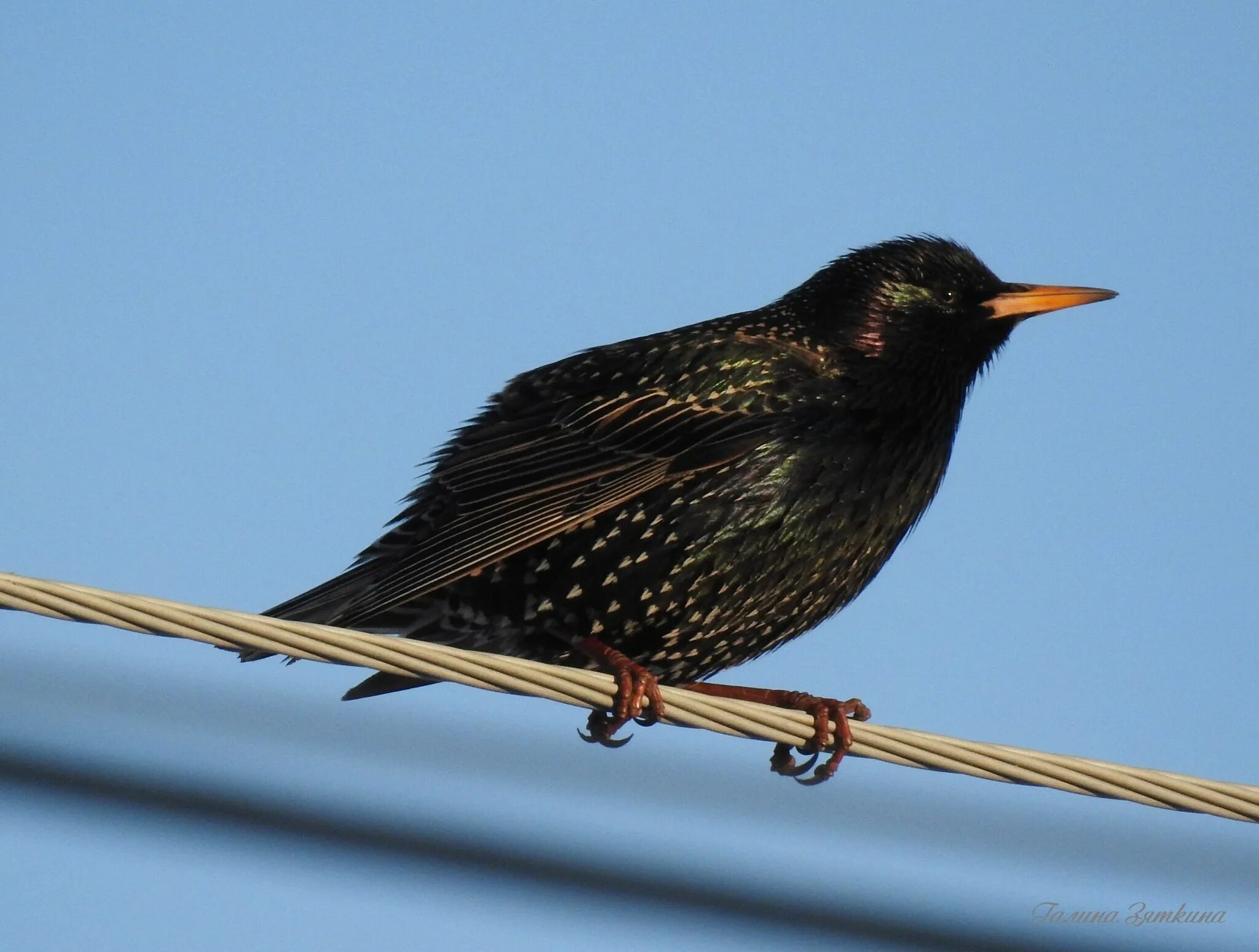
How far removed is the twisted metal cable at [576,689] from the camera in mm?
2861

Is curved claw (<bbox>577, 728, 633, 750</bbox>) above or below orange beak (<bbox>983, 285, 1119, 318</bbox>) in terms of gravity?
below

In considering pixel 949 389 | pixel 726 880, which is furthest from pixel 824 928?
pixel 949 389

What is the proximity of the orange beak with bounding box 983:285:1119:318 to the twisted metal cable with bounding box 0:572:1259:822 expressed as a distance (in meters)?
1.97

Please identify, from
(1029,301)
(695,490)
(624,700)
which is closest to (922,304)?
(1029,301)

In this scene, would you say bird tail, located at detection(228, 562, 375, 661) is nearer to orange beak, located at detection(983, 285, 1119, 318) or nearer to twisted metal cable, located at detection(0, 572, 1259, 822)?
twisted metal cable, located at detection(0, 572, 1259, 822)

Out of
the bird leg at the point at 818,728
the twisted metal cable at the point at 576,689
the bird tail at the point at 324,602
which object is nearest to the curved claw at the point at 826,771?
the bird leg at the point at 818,728

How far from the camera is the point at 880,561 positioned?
4926mm

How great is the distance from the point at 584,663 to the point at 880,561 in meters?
0.91

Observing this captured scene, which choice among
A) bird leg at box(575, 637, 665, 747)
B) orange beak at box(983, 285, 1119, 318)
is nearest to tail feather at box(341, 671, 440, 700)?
bird leg at box(575, 637, 665, 747)

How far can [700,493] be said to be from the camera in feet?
15.5

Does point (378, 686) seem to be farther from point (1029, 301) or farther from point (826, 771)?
point (1029, 301)

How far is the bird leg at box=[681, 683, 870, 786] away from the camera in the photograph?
4.36 m

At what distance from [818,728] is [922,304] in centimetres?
160

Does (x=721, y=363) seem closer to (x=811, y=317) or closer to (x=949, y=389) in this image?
(x=811, y=317)
